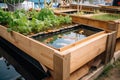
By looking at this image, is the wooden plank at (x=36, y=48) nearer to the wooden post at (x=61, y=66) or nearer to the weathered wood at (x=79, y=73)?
the wooden post at (x=61, y=66)

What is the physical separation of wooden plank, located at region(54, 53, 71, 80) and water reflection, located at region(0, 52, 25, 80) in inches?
28.8

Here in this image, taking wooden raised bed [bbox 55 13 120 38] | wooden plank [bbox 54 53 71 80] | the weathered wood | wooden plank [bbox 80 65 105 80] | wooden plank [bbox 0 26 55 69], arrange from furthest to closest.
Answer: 1. wooden raised bed [bbox 55 13 120 38]
2. wooden plank [bbox 80 65 105 80]
3. the weathered wood
4. wooden plank [bbox 0 26 55 69]
5. wooden plank [bbox 54 53 71 80]

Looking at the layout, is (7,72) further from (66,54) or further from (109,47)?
(109,47)

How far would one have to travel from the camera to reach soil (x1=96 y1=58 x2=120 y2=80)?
7.14 feet

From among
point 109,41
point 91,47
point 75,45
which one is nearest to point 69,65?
point 75,45

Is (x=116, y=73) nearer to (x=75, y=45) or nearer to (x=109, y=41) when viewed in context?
(x=109, y=41)

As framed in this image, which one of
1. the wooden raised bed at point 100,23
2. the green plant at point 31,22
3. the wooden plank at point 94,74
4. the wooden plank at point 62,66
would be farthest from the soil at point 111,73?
the green plant at point 31,22

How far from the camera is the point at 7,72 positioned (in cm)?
221

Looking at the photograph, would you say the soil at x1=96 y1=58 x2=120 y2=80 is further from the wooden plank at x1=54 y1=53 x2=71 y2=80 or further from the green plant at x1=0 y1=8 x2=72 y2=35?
the green plant at x1=0 y1=8 x2=72 y2=35

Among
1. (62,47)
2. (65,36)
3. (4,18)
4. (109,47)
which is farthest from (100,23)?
(4,18)

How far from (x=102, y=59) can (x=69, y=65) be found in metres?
0.92

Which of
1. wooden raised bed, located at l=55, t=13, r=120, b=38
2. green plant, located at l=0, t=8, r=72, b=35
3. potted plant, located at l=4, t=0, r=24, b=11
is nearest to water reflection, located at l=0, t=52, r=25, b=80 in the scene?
green plant, located at l=0, t=8, r=72, b=35

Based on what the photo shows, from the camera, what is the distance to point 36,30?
2.30 meters

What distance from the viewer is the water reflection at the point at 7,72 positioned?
6.89ft
